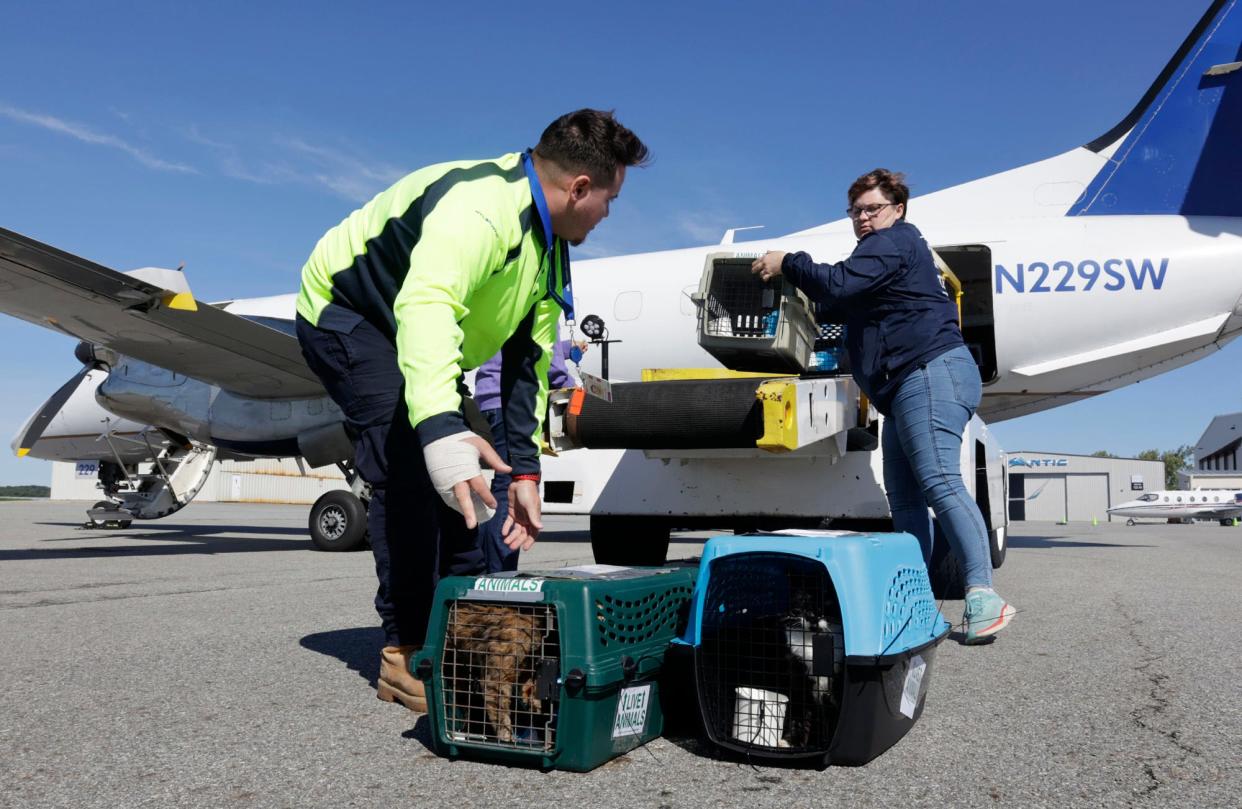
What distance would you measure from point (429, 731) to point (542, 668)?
49 centimetres

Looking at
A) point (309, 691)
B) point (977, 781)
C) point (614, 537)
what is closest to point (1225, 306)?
point (614, 537)

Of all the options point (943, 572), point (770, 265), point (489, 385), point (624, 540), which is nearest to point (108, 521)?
point (624, 540)

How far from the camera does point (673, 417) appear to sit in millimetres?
4406

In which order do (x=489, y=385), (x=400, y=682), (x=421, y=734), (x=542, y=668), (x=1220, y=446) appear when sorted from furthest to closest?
(x=1220, y=446)
(x=489, y=385)
(x=400, y=682)
(x=421, y=734)
(x=542, y=668)

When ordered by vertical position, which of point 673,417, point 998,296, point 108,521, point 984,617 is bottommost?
point 108,521

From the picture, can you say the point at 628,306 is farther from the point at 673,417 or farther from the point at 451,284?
the point at 451,284

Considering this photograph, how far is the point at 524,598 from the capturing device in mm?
1880

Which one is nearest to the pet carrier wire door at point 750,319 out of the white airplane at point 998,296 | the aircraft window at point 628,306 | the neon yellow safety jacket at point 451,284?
the neon yellow safety jacket at point 451,284

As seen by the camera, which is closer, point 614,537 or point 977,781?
point 977,781

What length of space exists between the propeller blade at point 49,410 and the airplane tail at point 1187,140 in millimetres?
13071

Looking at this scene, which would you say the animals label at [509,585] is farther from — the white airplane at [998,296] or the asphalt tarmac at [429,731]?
the white airplane at [998,296]

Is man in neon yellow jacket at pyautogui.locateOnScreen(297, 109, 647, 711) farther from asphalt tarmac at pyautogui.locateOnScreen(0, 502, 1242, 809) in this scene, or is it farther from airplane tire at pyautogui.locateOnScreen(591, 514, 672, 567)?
airplane tire at pyautogui.locateOnScreen(591, 514, 672, 567)

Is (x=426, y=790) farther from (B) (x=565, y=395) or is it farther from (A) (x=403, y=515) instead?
(B) (x=565, y=395)

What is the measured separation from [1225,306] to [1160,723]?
7183mm
